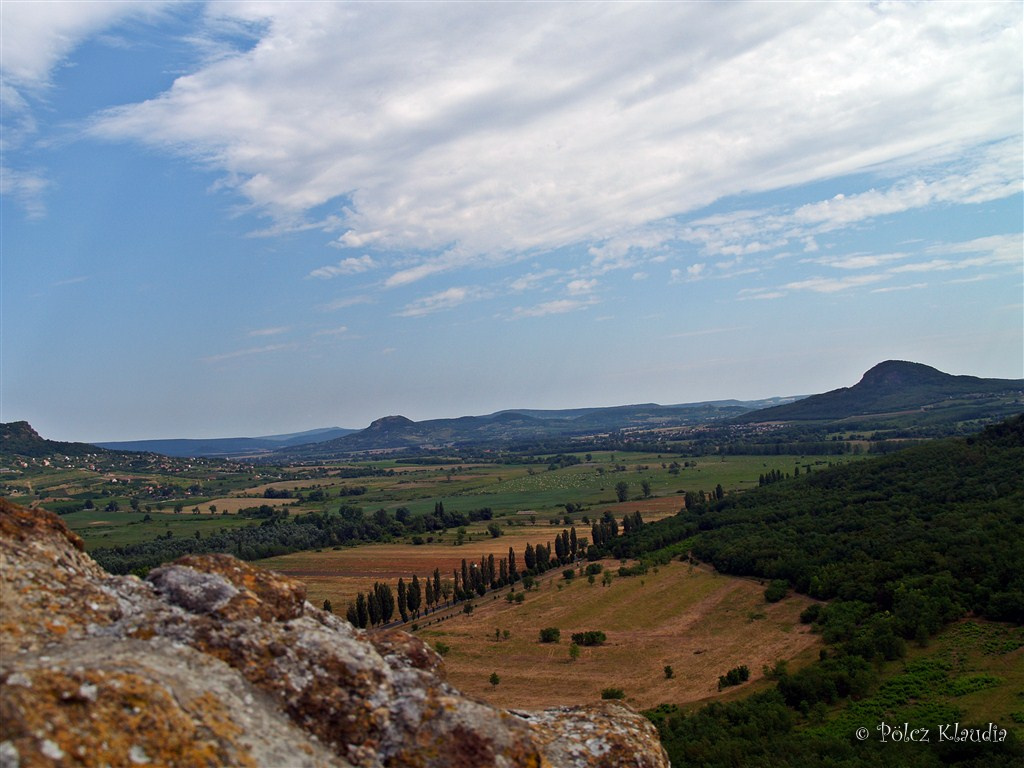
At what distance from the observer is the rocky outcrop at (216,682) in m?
6.79

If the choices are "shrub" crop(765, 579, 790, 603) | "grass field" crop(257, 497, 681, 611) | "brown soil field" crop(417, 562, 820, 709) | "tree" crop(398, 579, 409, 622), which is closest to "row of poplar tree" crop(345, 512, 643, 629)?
"tree" crop(398, 579, 409, 622)

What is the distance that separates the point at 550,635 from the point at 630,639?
27.8 feet

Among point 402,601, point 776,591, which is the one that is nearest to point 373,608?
point 402,601

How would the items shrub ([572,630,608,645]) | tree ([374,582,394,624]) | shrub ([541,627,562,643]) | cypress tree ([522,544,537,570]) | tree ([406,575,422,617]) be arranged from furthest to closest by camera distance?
cypress tree ([522,544,537,570]) → tree ([406,575,422,617]) → tree ([374,582,394,624]) → shrub ([541,627,562,643]) → shrub ([572,630,608,645])

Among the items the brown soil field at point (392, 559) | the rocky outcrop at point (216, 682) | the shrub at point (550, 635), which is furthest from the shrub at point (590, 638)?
the rocky outcrop at point (216, 682)

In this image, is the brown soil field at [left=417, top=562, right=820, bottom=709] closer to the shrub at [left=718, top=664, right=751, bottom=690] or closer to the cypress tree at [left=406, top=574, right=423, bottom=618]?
the shrub at [left=718, top=664, right=751, bottom=690]

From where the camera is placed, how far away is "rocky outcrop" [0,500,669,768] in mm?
6785

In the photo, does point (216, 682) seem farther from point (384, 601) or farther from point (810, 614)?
point (384, 601)

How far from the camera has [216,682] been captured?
835 centimetres

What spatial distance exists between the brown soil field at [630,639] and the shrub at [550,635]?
0.69 meters

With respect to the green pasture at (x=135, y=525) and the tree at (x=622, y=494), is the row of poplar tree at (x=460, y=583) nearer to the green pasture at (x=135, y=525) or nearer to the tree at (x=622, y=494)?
the tree at (x=622, y=494)

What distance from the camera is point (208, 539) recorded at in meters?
133

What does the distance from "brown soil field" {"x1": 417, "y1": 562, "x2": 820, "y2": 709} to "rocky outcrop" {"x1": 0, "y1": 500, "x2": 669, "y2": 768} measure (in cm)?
4623

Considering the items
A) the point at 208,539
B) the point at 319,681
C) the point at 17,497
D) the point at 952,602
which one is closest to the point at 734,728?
the point at 952,602
